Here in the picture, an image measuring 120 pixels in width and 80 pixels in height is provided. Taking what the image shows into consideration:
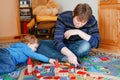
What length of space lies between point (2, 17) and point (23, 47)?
194 centimetres

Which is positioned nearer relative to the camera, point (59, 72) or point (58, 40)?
point (59, 72)

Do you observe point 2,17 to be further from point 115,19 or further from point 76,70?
point 76,70

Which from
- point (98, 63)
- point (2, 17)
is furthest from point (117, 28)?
point (2, 17)

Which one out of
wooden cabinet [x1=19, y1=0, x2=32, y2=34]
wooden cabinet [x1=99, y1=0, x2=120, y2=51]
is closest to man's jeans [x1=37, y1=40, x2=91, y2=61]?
wooden cabinet [x1=99, y1=0, x2=120, y2=51]

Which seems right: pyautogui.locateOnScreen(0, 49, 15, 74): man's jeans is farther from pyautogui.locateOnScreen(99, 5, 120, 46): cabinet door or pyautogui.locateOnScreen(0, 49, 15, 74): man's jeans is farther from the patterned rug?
pyautogui.locateOnScreen(99, 5, 120, 46): cabinet door

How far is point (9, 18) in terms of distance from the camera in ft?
11.1

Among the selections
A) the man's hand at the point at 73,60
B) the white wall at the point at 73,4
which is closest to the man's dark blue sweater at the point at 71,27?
the man's hand at the point at 73,60

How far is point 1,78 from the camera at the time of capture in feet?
4.32

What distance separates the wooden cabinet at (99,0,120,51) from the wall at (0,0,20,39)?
1529mm

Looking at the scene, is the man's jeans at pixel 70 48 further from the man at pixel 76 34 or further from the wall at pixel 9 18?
the wall at pixel 9 18

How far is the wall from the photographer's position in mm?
3309

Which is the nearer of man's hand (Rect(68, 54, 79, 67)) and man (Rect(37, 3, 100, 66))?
man's hand (Rect(68, 54, 79, 67))

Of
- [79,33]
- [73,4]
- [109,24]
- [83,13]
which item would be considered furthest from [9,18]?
[83,13]

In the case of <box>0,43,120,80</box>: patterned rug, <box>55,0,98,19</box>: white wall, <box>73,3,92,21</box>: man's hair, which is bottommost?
<box>0,43,120,80</box>: patterned rug
